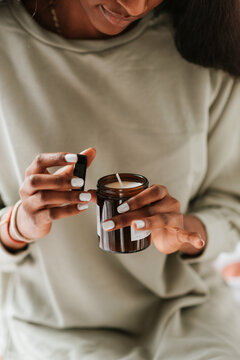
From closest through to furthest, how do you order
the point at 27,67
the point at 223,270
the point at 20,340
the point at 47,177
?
1. the point at 47,177
2. the point at 27,67
3. the point at 20,340
4. the point at 223,270

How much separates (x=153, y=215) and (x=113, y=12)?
29 cm

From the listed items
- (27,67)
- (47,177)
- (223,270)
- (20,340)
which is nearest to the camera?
(47,177)

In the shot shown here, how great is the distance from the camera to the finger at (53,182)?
534mm

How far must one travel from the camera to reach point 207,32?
0.74 meters

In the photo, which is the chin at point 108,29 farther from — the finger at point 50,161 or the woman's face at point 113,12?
the finger at point 50,161

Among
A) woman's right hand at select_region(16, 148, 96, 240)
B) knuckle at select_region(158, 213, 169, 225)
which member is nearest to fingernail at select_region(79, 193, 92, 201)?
→ woman's right hand at select_region(16, 148, 96, 240)

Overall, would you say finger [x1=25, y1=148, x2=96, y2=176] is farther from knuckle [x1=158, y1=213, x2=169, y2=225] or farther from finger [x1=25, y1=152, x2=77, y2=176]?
knuckle [x1=158, y1=213, x2=169, y2=225]

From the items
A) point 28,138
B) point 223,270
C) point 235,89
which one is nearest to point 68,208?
point 28,138

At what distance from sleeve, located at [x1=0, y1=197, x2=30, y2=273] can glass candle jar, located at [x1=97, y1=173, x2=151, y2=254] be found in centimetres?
22

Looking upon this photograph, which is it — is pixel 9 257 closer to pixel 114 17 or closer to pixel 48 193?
pixel 48 193

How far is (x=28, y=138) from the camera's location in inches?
27.1

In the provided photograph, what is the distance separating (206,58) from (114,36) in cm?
17

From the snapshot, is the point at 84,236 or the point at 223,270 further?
the point at 223,270

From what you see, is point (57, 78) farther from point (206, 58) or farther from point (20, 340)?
point (20, 340)
